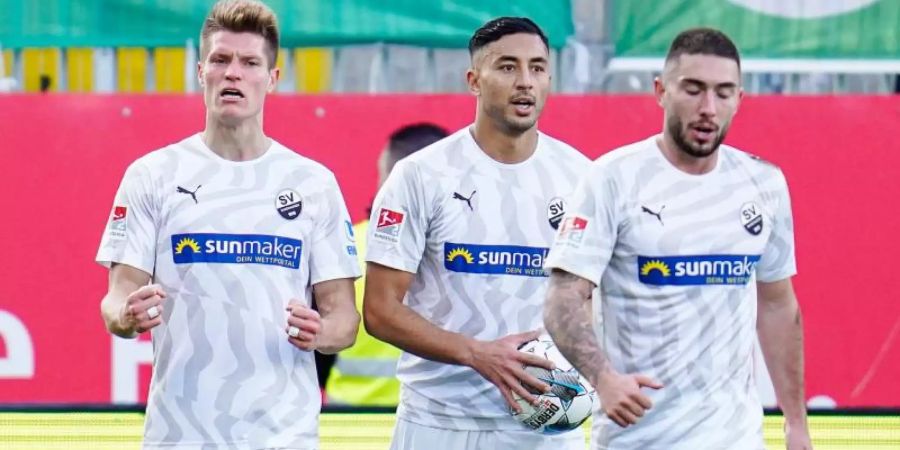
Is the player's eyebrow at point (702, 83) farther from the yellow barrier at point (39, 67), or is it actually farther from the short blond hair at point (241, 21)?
the yellow barrier at point (39, 67)

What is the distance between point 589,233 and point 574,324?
28 centimetres

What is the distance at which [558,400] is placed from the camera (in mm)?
5574

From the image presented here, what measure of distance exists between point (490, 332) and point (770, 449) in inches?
64.2

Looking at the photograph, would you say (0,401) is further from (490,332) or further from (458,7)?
(490,332)

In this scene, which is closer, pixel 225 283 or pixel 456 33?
pixel 225 283

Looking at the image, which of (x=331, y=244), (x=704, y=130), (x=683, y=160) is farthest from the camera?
(x=331, y=244)

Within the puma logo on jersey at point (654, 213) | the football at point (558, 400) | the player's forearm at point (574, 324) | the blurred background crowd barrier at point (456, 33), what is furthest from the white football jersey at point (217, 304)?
the blurred background crowd barrier at point (456, 33)

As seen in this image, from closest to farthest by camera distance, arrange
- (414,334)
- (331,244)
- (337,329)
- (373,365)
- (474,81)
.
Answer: (337,329), (331,244), (414,334), (474,81), (373,365)

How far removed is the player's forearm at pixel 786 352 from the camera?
5.54 meters

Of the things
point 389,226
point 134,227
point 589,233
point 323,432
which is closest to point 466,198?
point 389,226

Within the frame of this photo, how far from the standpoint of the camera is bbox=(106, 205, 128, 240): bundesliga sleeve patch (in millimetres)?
5363

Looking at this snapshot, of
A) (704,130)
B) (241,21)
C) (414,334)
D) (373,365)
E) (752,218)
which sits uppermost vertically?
(241,21)

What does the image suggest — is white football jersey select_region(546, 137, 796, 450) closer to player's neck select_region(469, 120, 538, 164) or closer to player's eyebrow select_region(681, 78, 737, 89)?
player's eyebrow select_region(681, 78, 737, 89)

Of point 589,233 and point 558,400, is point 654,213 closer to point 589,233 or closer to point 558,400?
point 589,233
